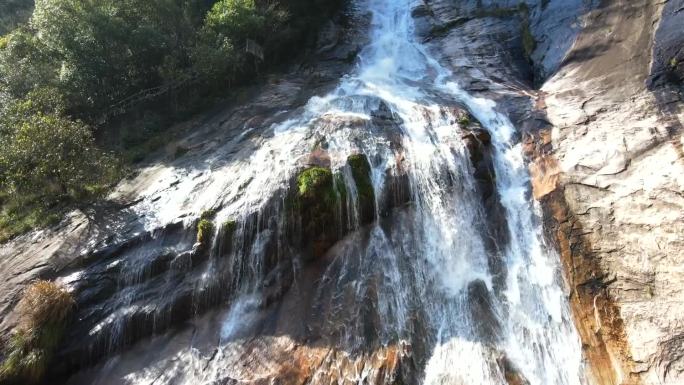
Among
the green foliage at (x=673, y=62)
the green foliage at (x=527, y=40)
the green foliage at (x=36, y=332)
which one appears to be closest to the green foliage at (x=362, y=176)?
the green foliage at (x=36, y=332)

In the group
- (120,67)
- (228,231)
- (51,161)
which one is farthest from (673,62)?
(120,67)

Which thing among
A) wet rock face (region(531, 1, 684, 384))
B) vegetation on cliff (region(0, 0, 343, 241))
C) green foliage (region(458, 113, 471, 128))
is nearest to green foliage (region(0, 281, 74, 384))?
vegetation on cliff (region(0, 0, 343, 241))

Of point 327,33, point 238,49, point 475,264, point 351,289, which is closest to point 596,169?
point 475,264

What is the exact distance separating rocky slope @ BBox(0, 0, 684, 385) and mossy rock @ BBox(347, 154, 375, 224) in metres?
0.12

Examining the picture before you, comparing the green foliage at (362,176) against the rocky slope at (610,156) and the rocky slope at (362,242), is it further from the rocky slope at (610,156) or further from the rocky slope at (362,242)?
the rocky slope at (610,156)

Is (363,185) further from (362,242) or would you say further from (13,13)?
(13,13)

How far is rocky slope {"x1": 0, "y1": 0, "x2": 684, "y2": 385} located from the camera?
8.72 meters

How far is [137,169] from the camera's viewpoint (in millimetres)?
14461

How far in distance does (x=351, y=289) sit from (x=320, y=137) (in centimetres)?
554

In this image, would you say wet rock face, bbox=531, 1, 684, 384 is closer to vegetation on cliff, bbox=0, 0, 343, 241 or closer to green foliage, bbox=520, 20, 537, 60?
green foliage, bbox=520, 20, 537, 60

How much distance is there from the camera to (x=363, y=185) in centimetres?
1175

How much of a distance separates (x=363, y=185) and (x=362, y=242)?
1720 mm

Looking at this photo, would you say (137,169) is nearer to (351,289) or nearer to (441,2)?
(351,289)

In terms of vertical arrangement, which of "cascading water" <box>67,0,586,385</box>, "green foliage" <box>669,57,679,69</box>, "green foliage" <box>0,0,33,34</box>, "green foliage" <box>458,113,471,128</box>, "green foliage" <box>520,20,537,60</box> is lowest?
"cascading water" <box>67,0,586,385</box>
